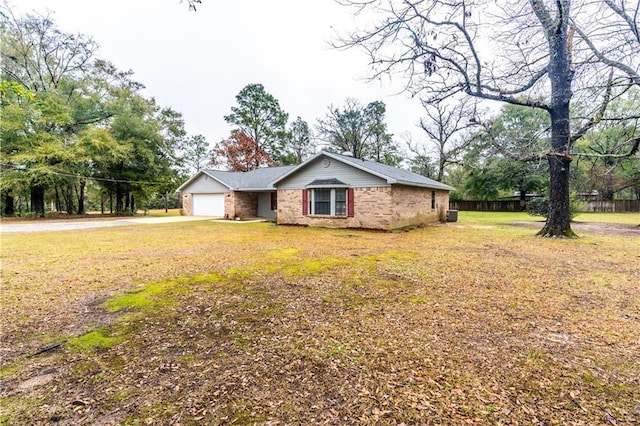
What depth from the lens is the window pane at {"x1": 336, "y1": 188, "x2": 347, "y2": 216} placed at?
43.0 ft

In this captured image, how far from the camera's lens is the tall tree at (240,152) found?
3200 cm

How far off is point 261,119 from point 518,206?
28766 millimetres

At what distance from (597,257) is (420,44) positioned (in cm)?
663

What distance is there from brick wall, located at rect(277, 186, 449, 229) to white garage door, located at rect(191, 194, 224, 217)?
7.34 m

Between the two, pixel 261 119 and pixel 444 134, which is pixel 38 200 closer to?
pixel 261 119

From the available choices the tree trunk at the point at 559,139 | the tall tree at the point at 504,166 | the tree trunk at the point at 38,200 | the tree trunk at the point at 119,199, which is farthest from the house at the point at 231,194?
the tall tree at the point at 504,166

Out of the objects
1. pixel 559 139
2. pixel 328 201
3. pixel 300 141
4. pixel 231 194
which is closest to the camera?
pixel 559 139

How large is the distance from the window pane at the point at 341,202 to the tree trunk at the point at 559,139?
7.32 meters

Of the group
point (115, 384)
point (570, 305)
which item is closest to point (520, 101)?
point (570, 305)

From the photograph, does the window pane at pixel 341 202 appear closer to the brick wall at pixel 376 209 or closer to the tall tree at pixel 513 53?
the brick wall at pixel 376 209

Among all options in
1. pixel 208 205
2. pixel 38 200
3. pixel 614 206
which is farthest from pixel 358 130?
pixel 38 200

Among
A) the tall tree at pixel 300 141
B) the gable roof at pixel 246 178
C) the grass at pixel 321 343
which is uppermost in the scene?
Result: the tall tree at pixel 300 141

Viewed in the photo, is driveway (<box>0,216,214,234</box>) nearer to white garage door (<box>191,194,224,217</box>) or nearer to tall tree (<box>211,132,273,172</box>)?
white garage door (<box>191,194,224,217</box>)

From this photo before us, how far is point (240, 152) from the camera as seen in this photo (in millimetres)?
32250
